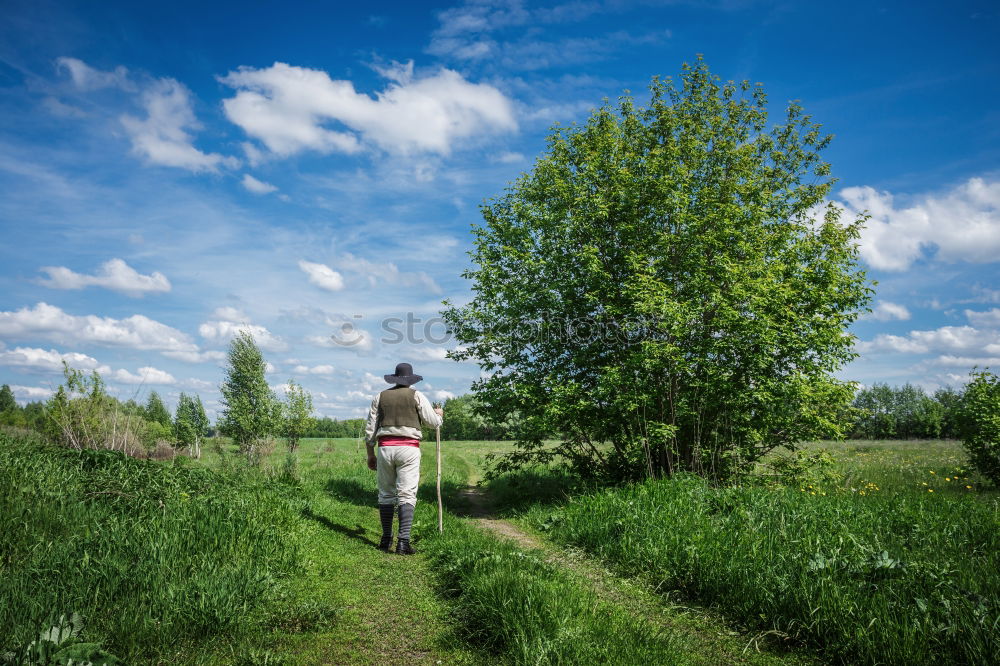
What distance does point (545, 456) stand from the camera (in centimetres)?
1268

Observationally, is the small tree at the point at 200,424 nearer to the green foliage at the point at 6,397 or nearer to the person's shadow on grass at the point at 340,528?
the person's shadow on grass at the point at 340,528

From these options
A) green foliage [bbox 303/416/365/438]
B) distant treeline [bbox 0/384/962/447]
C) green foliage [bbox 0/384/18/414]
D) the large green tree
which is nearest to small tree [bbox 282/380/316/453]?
distant treeline [bbox 0/384/962/447]

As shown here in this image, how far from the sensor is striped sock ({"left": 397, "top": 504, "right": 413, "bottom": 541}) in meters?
7.70

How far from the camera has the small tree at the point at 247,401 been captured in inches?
987

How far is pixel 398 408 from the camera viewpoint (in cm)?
846

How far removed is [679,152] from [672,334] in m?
5.24

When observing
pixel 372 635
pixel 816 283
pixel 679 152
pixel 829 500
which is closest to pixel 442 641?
pixel 372 635

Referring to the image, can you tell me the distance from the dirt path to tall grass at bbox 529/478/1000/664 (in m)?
0.23

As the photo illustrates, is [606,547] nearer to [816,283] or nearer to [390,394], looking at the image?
[390,394]

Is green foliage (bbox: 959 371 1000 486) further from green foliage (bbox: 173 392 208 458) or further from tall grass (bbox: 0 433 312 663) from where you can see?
green foliage (bbox: 173 392 208 458)

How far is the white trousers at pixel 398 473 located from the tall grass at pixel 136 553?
4.55ft

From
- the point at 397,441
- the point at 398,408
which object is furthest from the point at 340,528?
the point at 398,408

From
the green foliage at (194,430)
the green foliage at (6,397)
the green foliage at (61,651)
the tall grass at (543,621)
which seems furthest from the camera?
the green foliage at (6,397)

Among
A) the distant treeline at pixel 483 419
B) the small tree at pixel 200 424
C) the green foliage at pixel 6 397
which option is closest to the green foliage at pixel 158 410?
the distant treeline at pixel 483 419
